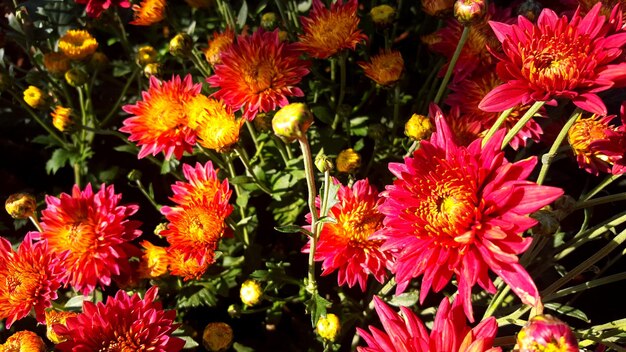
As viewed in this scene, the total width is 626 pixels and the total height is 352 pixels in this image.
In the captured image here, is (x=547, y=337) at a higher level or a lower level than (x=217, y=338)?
higher

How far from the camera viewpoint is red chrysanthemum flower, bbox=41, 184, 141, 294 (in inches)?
64.4

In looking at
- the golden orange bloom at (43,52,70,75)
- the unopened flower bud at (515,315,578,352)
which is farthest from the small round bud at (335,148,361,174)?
the golden orange bloom at (43,52,70,75)

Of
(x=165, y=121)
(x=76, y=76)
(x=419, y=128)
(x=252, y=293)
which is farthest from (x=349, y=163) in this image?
(x=76, y=76)

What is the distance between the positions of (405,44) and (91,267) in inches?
64.7

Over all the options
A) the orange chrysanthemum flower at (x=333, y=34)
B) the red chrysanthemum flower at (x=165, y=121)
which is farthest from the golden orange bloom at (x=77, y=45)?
the orange chrysanthemum flower at (x=333, y=34)

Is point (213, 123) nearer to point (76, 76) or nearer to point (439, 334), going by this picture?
point (76, 76)

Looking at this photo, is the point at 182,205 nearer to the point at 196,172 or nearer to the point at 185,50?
the point at 196,172

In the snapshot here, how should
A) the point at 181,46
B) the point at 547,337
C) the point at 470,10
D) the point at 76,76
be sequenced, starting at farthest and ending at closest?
the point at 76,76, the point at 181,46, the point at 470,10, the point at 547,337

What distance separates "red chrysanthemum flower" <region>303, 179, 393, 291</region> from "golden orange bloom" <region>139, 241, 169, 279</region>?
1.65ft

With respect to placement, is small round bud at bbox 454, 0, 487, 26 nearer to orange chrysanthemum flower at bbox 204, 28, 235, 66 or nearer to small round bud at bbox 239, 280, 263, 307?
orange chrysanthemum flower at bbox 204, 28, 235, 66

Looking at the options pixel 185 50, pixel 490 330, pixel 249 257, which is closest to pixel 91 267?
pixel 249 257

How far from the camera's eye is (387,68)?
1734mm

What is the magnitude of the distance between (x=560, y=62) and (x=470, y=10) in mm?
318

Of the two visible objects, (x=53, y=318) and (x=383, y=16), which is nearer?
(x=53, y=318)
